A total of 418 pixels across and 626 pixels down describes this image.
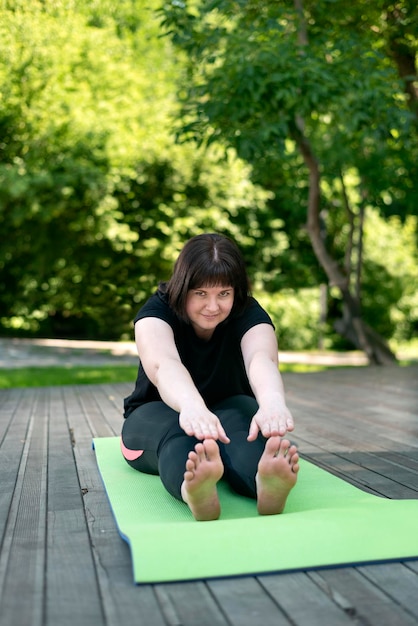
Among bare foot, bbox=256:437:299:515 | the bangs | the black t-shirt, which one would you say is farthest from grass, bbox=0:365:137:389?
bare foot, bbox=256:437:299:515

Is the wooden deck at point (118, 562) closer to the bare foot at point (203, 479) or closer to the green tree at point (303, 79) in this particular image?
the bare foot at point (203, 479)

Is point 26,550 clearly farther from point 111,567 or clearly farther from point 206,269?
point 206,269

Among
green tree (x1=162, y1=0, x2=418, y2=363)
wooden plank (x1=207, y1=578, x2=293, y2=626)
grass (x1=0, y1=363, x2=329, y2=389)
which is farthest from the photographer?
grass (x1=0, y1=363, x2=329, y2=389)

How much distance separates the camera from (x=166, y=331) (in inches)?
92.9

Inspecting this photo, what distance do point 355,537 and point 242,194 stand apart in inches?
374

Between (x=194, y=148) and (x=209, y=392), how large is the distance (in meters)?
8.59

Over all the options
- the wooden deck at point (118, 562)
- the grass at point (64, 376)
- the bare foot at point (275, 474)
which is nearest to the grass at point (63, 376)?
the grass at point (64, 376)

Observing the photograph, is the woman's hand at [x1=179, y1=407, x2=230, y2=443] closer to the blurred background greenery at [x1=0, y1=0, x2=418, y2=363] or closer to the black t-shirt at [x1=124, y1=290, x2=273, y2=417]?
the black t-shirt at [x1=124, y1=290, x2=273, y2=417]

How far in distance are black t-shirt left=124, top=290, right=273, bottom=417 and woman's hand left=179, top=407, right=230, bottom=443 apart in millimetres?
497

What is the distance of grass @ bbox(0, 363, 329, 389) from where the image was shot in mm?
6797

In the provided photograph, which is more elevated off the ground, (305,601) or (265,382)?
(265,382)

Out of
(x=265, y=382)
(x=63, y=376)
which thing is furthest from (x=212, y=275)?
(x=63, y=376)

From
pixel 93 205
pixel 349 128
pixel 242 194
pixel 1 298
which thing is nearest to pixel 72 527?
pixel 349 128

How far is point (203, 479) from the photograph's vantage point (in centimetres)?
191
